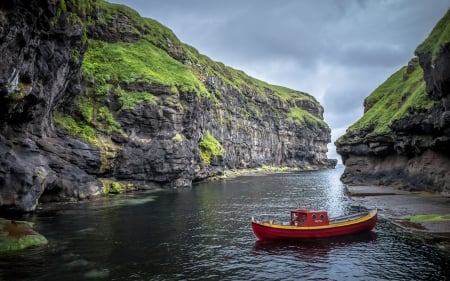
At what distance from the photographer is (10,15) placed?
3925cm

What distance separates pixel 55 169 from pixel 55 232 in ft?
102

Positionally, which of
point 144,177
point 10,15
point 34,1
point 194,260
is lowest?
point 194,260

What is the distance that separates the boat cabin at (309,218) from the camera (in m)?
40.8

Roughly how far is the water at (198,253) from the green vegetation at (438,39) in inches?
1277

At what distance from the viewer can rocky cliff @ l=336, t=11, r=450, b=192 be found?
206ft

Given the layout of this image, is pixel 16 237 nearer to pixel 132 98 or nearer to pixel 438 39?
pixel 132 98

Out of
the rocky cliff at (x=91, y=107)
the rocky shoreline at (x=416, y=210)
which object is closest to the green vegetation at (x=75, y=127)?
the rocky cliff at (x=91, y=107)

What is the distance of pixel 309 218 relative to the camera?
40.8 meters

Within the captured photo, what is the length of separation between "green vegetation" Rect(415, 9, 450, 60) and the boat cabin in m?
37.4

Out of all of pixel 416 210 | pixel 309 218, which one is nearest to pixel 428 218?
pixel 416 210

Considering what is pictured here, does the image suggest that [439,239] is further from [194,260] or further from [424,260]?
[194,260]

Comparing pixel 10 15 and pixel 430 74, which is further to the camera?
pixel 430 74

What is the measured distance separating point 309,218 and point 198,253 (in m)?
13.2

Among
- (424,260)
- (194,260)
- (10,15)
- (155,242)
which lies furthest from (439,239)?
(10,15)
